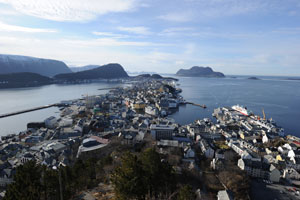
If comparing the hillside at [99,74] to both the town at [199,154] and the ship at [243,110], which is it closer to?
the town at [199,154]

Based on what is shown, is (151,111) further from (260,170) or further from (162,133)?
(260,170)

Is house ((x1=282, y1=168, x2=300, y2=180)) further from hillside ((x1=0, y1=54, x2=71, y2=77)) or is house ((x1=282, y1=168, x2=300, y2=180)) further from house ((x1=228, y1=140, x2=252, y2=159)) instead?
hillside ((x1=0, y1=54, x2=71, y2=77))

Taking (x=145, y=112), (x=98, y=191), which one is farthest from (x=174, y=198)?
(x=145, y=112)

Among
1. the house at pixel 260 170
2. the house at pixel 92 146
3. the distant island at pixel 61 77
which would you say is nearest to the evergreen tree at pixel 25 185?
the house at pixel 92 146

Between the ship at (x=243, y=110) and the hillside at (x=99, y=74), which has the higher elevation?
the hillside at (x=99, y=74)

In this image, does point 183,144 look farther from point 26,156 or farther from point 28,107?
point 28,107

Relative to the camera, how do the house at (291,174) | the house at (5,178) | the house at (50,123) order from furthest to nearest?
1. the house at (50,123)
2. the house at (291,174)
3. the house at (5,178)
